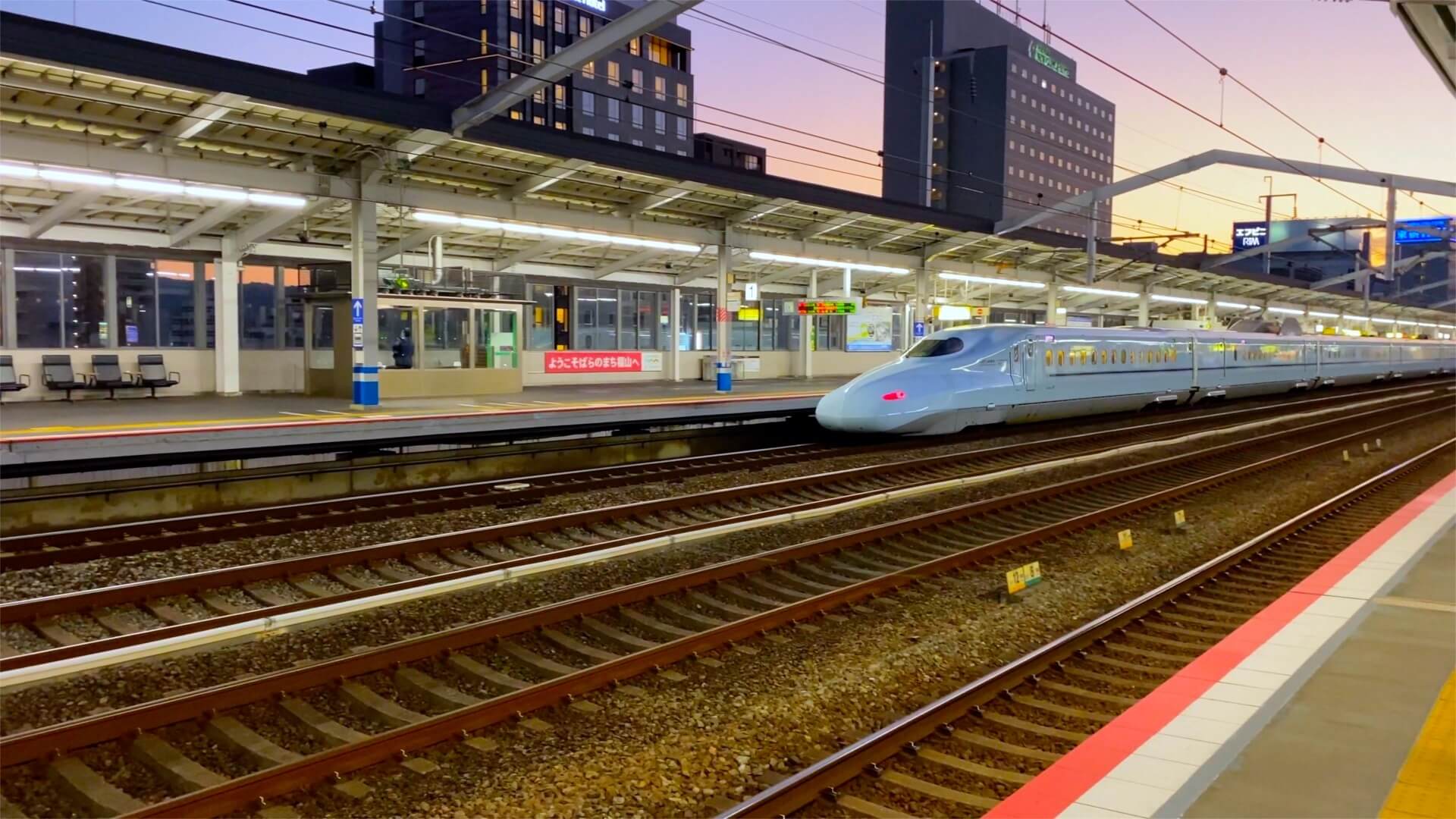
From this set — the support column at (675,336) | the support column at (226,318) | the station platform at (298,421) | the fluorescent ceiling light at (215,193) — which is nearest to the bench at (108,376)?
the station platform at (298,421)

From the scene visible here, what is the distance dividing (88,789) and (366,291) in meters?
14.9

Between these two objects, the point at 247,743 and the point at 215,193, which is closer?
the point at 247,743

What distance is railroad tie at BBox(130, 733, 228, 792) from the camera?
4477mm

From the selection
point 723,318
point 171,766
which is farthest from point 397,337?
point 171,766

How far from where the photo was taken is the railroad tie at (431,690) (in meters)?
5.51

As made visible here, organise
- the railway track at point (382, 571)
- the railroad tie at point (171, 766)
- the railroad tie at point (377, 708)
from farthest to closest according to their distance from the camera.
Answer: the railway track at point (382, 571)
the railroad tie at point (377, 708)
the railroad tie at point (171, 766)

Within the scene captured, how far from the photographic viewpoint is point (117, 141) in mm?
15477

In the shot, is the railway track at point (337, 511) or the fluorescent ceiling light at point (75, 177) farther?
the fluorescent ceiling light at point (75, 177)

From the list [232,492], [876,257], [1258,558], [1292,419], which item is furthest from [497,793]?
[1292,419]

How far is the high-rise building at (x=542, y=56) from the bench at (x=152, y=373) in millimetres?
51219

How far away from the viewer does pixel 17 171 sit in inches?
524

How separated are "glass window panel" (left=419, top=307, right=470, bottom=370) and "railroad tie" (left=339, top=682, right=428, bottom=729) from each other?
16777 mm

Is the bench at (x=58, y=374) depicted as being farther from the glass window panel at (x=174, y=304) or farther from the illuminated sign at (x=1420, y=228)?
the illuminated sign at (x=1420, y=228)

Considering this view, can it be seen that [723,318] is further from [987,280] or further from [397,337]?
[987,280]
